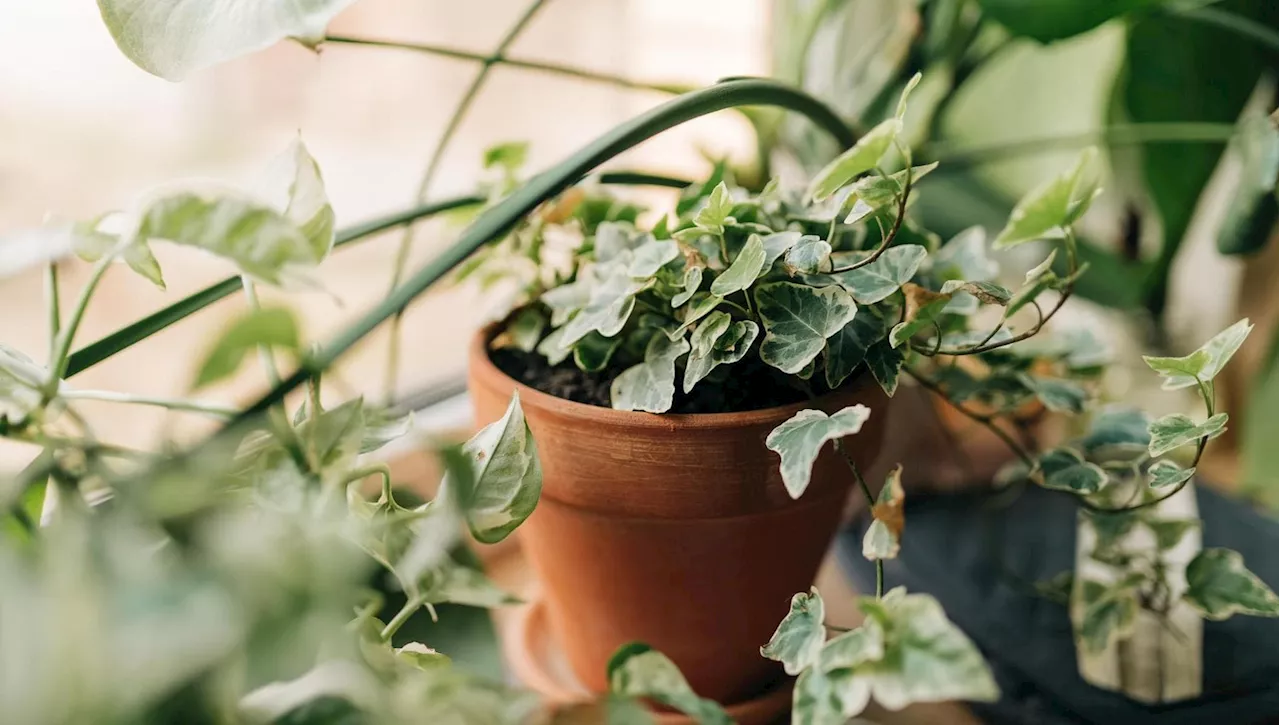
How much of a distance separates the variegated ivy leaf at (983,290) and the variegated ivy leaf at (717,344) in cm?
9

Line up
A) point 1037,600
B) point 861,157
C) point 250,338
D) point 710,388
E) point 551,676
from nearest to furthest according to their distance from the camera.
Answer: point 250,338, point 861,157, point 710,388, point 551,676, point 1037,600

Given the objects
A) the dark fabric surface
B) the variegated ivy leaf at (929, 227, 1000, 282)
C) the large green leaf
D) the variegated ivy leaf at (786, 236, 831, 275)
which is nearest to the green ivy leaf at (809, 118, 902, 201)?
the variegated ivy leaf at (786, 236, 831, 275)

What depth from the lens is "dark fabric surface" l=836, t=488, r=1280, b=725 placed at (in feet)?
1.81

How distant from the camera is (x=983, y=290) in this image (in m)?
0.40

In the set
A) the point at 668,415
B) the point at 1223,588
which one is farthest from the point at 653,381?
the point at 1223,588

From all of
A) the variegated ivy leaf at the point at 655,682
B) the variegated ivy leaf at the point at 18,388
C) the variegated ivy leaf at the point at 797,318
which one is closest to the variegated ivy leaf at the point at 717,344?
the variegated ivy leaf at the point at 797,318

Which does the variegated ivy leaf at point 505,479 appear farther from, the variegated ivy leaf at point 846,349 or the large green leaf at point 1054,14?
the large green leaf at point 1054,14

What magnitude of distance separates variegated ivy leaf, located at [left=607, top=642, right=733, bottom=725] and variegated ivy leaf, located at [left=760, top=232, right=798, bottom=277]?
178mm

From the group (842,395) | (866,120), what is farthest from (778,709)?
(866,120)

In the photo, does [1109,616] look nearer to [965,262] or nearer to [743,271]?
[965,262]

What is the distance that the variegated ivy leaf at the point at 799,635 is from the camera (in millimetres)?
362

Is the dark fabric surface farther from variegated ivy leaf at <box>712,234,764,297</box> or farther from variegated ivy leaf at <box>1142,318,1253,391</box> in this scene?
variegated ivy leaf at <box>712,234,764,297</box>

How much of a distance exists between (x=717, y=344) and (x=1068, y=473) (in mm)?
228

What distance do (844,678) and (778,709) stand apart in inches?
8.7
